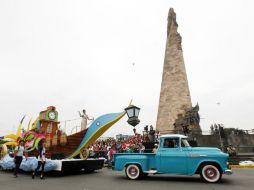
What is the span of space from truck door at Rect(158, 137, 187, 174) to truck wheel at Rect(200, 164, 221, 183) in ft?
2.21

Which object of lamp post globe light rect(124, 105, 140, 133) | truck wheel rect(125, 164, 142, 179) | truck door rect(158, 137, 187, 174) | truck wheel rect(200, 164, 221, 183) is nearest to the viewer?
truck wheel rect(200, 164, 221, 183)

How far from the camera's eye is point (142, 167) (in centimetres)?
945

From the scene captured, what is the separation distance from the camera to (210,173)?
857 centimetres

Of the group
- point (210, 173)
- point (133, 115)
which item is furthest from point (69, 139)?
point (210, 173)

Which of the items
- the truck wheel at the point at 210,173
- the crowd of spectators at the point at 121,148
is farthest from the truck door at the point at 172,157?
the crowd of spectators at the point at 121,148

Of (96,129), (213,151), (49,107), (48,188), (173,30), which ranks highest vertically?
(173,30)

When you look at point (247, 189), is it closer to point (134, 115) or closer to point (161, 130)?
point (134, 115)

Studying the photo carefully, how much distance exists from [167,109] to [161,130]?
2749 millimetres

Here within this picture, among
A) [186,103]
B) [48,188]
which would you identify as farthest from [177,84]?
[48,188]

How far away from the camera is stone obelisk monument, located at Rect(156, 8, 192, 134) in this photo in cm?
2930

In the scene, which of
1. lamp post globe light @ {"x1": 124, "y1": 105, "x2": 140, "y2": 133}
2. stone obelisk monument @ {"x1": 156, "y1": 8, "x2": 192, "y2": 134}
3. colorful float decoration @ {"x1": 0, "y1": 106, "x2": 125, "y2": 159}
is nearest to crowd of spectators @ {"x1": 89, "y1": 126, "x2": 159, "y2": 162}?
colorful float decoration @ {"x1": 0, "y1": 106, "x2": 125, "y2": 159}

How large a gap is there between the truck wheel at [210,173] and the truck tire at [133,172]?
2444 millimetres

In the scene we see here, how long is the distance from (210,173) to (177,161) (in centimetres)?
122

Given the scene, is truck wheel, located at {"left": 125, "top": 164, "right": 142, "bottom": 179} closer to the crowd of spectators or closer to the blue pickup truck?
the blue pickup truck
